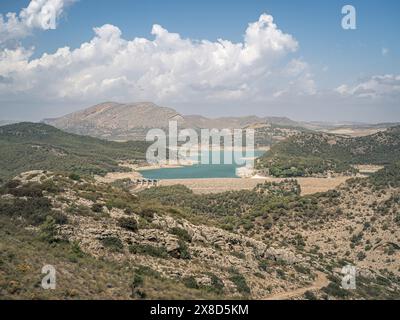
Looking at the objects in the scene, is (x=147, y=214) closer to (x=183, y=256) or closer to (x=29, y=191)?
(x=183, y=256)

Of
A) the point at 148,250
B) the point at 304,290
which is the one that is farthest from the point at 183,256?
the point at 304,290

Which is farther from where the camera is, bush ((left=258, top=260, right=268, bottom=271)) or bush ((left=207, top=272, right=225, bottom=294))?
bush ((left=258, top=260, right=268, bottom=271))

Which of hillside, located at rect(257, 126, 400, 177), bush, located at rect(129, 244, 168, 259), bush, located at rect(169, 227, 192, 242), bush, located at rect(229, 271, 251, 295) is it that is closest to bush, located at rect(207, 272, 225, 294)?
bush, located at rect(229, 271, 251, 295)

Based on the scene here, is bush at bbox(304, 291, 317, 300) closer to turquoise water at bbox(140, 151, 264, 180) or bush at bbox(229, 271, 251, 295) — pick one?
bush at bbox(229, 271, 251, 295)

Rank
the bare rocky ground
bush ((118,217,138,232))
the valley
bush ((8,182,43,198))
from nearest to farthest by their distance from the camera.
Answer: the valley → the bare rocky ground → bush ((118,217,138,232)) → bush ((8,182,43,198))

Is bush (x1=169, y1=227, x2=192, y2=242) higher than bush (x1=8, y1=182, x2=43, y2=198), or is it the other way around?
bush (x1=8, y1=182, x2=43, y2=198)

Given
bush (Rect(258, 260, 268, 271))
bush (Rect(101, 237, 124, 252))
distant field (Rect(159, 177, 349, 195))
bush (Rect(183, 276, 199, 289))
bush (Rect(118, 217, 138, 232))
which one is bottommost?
distant field (Rect(159, 177, 349, 195))

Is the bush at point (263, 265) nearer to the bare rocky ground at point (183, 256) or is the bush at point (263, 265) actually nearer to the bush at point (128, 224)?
the bare rocky ground at point (183, 256)
